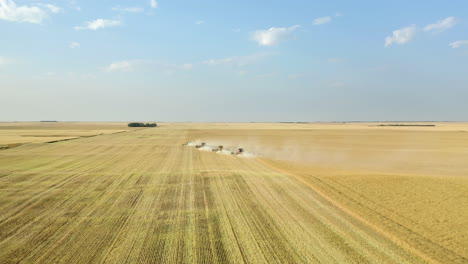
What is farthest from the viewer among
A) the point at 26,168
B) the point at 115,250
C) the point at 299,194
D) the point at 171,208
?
the point at 26,168

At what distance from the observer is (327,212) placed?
425 inches

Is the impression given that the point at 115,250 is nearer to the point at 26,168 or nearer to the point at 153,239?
the point at 153,239

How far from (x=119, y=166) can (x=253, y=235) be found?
53.2 ft

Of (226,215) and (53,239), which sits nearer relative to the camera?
(53,239)

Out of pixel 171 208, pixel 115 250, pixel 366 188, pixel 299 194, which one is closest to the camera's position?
pixel 115 250

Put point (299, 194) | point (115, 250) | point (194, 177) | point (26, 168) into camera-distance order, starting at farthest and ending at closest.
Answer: point (26, 168) < point (194, 177) < point (299, 194) < point (115, 250)

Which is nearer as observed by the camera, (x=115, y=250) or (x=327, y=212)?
(x=115, y=250)

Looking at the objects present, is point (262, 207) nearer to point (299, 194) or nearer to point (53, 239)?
point (299, 194)

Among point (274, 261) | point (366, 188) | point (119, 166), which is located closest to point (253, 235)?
point (274, 261)

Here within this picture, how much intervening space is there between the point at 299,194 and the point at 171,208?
578 cm

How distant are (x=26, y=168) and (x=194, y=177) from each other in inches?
501

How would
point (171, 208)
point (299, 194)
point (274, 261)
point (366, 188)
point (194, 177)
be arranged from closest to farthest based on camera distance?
point (274, 261)
point (171, 208)
point (299, 194)
point (366, 188)
point (194, 177)

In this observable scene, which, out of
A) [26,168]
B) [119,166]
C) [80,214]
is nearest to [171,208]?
[80,214]

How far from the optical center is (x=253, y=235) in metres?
8.58
